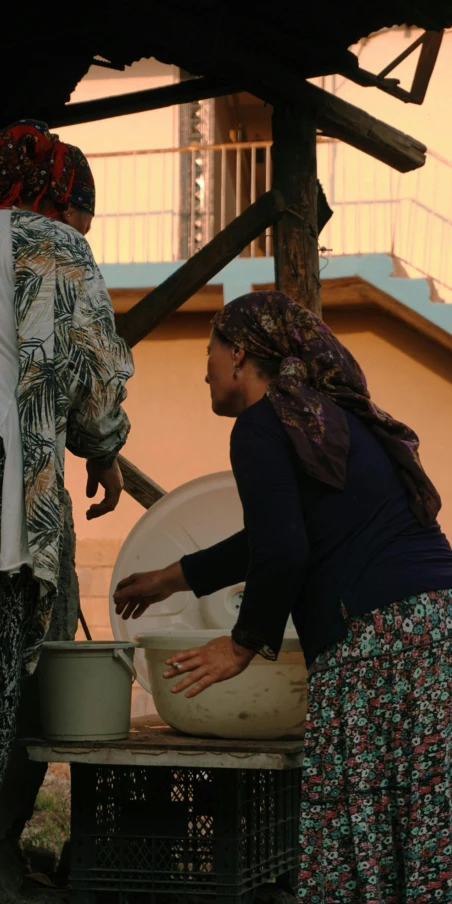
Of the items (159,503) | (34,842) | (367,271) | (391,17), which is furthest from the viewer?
(367,271)

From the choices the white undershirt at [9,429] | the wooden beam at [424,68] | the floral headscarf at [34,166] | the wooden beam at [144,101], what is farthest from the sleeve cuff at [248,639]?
the wooden beam at [424,68]

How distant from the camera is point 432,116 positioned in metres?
12.1

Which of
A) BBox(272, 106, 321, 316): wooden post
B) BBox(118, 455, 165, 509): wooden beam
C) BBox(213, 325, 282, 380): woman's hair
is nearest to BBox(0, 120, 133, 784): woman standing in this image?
BBox(213, 325, 282, 380): woman's hair

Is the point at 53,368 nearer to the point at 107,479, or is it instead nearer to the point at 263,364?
the point at 263,364

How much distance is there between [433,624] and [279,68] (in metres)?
3.23

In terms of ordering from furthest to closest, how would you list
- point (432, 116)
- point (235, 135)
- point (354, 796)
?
point (235, 135)
point (432, 116)
point (354, 796)

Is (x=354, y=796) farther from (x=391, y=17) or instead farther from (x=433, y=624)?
(x=391, y=17)

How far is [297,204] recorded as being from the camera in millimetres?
5230

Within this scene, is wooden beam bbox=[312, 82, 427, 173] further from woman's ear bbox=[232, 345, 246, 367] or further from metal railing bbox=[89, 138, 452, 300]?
A: metal railing bbox=[89, 138, 452, 300]

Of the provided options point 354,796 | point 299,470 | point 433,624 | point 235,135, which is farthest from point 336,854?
point 235,135

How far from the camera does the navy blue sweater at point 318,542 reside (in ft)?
8.25

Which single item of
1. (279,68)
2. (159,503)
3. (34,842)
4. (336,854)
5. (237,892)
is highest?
Answer: (279,68)

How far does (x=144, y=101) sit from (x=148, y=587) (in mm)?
3235

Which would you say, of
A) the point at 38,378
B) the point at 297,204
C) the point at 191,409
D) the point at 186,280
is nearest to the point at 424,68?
the point at 297,204
